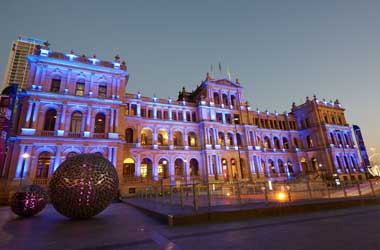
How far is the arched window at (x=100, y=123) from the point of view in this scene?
2539 centimetres

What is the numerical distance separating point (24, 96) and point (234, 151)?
32415 mm

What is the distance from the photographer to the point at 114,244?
4.58 metres

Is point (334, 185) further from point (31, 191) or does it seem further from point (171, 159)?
point (171, 159)

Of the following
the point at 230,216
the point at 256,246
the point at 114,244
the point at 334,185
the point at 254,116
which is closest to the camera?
the point at 256,246

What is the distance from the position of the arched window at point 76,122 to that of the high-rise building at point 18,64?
73.7 m

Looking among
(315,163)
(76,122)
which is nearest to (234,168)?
(315,163)

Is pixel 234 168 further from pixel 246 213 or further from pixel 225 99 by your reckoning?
pixel 246 213

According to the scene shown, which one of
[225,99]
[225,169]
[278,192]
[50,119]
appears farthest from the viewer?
[225,99]

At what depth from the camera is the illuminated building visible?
72.0 ft

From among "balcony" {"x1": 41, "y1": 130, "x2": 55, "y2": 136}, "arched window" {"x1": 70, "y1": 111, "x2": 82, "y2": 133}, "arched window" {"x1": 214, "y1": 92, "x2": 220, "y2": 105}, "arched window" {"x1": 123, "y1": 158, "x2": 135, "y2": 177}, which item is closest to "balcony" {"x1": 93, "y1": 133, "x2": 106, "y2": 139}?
"arched window" {"x1": 70, "y1": 111, "x2": 82, "y2": 133}

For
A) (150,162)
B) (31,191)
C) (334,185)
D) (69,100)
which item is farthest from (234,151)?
(31,191)

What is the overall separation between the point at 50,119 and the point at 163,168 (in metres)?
17.7

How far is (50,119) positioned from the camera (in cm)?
2325

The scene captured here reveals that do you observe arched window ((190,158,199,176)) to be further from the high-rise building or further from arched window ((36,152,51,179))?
the high-rise building
